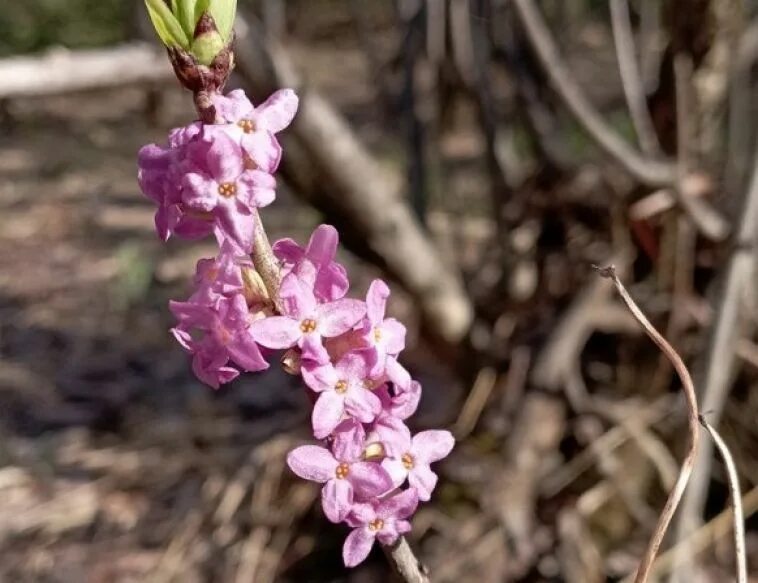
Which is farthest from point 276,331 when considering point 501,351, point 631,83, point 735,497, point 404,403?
point 501,351

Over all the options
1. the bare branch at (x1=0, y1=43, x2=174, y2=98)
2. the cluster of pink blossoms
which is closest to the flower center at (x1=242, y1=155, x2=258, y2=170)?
the cluster of pink blossoms

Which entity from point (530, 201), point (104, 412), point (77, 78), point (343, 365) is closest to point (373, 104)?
point (104, 412)

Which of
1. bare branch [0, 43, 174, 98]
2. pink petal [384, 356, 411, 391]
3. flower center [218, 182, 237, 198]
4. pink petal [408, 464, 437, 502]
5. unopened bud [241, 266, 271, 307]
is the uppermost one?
flower center [218, 182, 237, 198]

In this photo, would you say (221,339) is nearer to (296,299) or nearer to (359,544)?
(296,299)

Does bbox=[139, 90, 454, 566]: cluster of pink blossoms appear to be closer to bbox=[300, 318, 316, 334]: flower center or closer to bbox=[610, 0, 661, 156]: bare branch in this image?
bbox=[300, 318, 316, 334]: flower center

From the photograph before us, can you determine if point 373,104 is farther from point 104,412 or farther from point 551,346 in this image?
point 551,346

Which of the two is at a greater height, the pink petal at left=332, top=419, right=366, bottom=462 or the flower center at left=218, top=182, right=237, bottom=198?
the flower center at left=218, top=182, right=237, bottom=198
